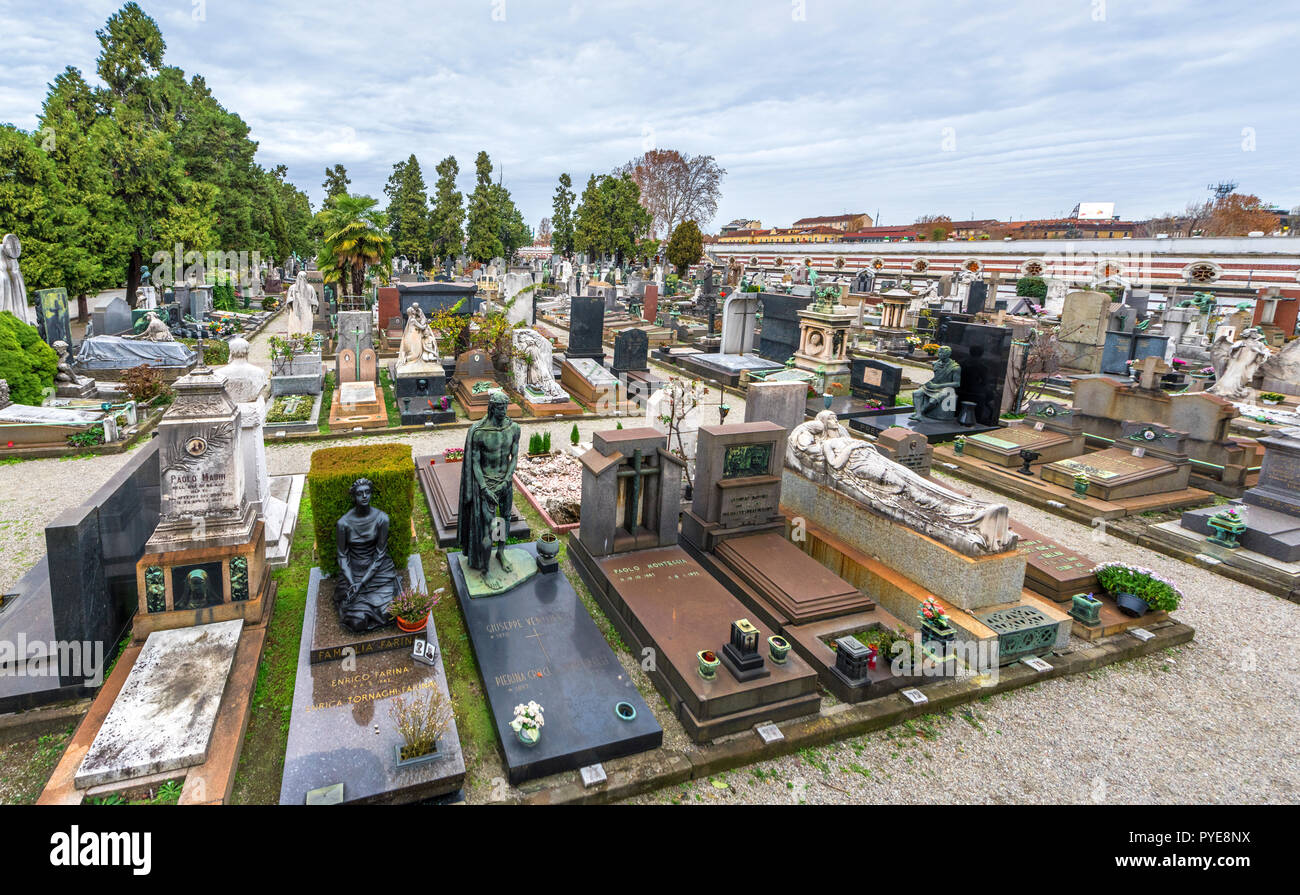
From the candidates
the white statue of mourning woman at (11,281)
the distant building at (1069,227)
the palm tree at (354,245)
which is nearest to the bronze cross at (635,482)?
the white statue of mourning woman at (11,281)

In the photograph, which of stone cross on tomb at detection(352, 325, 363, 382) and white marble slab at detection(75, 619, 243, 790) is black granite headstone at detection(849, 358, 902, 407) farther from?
white marble slab at detection(75, 619, 243, 790)

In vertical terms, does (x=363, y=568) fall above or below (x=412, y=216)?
below

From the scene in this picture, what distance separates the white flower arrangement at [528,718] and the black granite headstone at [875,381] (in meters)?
14.5

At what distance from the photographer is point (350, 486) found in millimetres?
7184

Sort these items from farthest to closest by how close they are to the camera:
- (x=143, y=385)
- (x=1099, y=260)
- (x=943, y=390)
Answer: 1. (x=1099, y=260)
2. (x=943, y=390)
3. (x=143, y=385)

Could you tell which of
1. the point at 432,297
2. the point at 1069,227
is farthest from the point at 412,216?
the point at 1069,227

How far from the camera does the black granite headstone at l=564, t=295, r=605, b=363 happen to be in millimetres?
19812

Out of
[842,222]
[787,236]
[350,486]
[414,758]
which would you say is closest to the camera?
[414,758]

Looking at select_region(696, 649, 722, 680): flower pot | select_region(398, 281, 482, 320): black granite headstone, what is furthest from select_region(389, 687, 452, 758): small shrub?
select_region(398, 281, 482, 320): black granite headstone

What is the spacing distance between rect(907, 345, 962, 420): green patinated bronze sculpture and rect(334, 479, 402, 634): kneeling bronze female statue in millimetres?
13240

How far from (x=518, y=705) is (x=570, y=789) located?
880 millimetres

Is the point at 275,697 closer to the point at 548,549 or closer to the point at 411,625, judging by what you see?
the point at 411,625

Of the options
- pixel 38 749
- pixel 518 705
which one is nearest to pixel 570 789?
pixel 518 705

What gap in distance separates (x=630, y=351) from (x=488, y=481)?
42.7 feet
